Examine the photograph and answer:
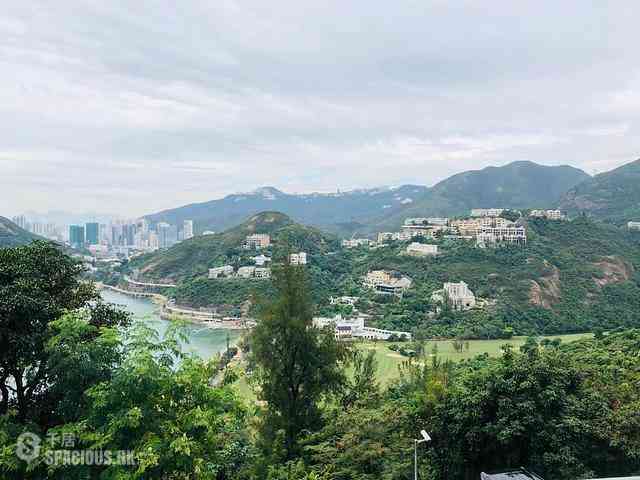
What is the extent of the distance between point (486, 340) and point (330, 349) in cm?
1706

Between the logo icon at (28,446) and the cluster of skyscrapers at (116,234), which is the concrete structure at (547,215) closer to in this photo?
the logo icon at (28,446)

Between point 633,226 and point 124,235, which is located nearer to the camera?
point 633,226

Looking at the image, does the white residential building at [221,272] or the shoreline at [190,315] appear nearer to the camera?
the shoreline at [190,315]

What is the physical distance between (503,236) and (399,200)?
90.9 meters

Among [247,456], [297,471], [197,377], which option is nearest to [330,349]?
[247,456]

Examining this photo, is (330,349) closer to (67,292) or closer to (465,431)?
(465,431)

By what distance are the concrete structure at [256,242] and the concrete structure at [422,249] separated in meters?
13.1

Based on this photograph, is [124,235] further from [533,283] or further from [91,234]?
[533,283]

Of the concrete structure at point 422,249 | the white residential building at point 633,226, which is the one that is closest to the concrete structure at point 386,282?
the concrete structure at point 422,249

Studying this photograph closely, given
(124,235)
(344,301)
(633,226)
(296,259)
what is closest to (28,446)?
(296,259)

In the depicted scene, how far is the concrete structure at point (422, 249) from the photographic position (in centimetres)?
3476

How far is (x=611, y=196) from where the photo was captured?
5081cm

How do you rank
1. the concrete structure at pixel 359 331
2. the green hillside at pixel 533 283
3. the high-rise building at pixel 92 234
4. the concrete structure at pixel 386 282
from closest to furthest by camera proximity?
the concrete structure at pixel 359 331
the green hillside at pixel 533 283
the concrete structure at pixel 386 282
the high-rise building at pixel 92 234

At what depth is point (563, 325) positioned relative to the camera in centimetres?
2316
